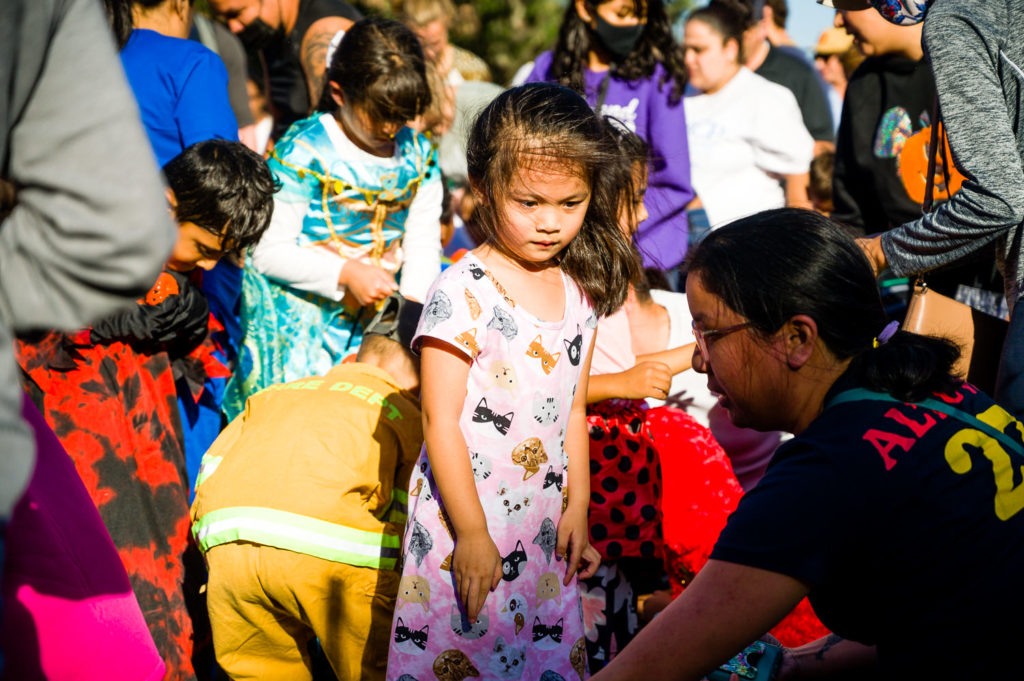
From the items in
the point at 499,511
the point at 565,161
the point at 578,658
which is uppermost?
the point at 565,161

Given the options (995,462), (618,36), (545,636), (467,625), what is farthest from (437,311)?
(618,36)

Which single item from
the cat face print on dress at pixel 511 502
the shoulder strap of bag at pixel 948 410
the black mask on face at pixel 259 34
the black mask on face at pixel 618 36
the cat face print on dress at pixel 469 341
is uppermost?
the black mask on face at pixel 618 36

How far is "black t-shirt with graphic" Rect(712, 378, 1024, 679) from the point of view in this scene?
1562 mm

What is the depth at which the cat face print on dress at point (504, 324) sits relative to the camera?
2.21 meters

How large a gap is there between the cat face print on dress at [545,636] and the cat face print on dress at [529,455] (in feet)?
1.17

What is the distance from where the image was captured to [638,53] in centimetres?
430

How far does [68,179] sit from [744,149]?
171 inches

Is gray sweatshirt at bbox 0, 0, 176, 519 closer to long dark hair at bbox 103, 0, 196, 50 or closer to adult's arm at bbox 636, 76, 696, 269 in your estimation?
long dark hair at bbox 103, 0, 196, 50

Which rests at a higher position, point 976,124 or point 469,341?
point 976,124

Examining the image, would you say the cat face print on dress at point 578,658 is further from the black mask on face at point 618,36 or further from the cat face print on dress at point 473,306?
the black mask on face at point 618,36

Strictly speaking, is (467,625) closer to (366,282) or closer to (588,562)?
(588,562)

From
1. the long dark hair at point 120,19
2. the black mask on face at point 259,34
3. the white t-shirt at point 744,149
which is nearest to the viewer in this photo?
the long dark hair at point 120,19

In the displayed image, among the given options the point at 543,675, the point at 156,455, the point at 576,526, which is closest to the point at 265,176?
the point at 156,455

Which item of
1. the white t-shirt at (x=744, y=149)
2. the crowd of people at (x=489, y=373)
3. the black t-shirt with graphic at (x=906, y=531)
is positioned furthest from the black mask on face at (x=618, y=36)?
the black t-shirt with graphic at (x=906, y=531)
